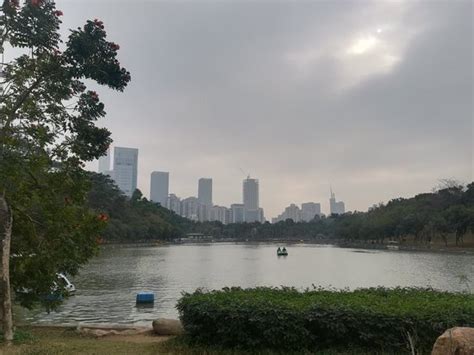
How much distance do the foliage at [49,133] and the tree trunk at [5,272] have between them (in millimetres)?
500

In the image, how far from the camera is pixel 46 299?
36.1 ft

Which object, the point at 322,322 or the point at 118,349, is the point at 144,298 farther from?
the point at 322,322

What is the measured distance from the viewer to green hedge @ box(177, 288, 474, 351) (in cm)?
630

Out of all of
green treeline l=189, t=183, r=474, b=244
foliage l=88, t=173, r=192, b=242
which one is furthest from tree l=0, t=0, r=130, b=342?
green treeline l=189, t=183, r=474, b=244

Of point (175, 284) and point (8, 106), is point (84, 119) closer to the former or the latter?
point (8, 106)

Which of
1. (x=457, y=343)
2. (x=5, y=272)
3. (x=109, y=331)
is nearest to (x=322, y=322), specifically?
(x=457, y=343)

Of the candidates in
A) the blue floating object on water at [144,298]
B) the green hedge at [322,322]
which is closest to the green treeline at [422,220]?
the blue floating object on water at [144,298]

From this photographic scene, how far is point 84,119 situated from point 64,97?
673mm

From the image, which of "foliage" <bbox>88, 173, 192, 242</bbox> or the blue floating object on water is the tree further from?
"foliage" <bbox>88, 173, 192, 242</bbox>

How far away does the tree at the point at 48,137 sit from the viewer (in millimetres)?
8539

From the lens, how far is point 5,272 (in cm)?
788

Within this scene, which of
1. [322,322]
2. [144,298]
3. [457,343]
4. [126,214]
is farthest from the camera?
[126,214]

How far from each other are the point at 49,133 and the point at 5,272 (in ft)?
10.2

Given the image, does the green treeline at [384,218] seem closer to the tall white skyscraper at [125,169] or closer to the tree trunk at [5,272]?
the tree trunk at [5,272]
